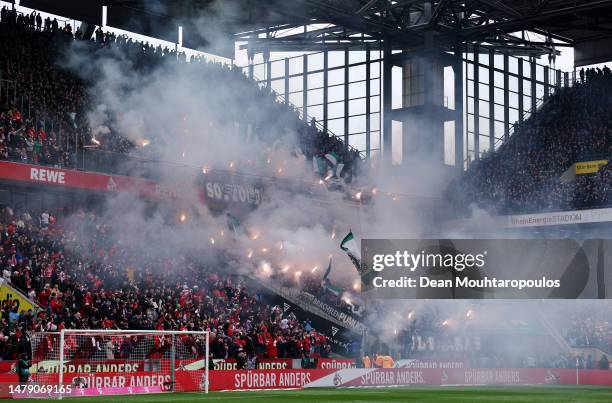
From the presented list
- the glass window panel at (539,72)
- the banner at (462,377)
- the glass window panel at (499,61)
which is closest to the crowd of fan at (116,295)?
the banner at (462,377)

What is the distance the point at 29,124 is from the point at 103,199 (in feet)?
13.1

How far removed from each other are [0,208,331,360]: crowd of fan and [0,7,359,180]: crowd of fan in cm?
267

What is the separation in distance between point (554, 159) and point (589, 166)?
2.13m

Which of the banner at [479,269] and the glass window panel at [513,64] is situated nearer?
the banner at [479,269]

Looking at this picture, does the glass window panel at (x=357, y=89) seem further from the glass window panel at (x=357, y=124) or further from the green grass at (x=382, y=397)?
the green grass at (x=382, y=397)

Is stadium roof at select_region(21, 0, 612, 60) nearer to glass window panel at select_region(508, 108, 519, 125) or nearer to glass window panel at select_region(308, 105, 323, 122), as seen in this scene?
glass window panel at select_region(308, 105, 323, 122)

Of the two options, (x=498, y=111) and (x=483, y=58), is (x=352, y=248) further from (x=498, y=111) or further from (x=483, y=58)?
(x=483, y=58)

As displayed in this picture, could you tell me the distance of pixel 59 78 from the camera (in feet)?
119

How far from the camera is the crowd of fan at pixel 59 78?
1334 inches

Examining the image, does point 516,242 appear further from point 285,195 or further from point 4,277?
point 4,277

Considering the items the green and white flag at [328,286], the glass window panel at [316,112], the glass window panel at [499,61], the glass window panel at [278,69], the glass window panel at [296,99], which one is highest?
the glass window panel at [499,61]

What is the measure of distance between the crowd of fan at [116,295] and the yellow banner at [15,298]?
0.53 ft


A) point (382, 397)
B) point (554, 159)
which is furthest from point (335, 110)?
point (382, 397)

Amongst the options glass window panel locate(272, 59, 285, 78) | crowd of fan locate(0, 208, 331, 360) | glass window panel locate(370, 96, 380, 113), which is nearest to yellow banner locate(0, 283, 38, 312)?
crowd of fan locate(0, 208, 331, 360)
